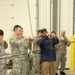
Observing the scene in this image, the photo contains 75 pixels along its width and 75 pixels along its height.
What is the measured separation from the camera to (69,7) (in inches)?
290

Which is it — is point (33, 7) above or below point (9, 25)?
above

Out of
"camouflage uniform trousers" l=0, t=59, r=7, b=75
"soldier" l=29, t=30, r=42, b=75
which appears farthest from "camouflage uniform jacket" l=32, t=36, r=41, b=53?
"camouflage uniform trousers" l=0, t=59, r=7, b=75

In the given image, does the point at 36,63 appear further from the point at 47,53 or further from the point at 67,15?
the point at 67,15

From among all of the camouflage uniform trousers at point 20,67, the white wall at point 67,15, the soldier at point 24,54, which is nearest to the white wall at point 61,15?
the white wall at point 67,15

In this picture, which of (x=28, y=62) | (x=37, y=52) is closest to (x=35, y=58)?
(x=37, y=52)

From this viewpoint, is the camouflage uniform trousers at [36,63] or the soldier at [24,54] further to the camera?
the camouflage uniform trousers at [36,63]

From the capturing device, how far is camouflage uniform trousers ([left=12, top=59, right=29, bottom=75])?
15.5 feet

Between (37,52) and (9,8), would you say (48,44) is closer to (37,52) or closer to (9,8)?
(37,52)

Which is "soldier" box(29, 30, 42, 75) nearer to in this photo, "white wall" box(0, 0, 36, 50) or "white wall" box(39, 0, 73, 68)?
"white wall" box(0, 0, 36, 50)

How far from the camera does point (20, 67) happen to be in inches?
187

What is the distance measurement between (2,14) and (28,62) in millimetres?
2780

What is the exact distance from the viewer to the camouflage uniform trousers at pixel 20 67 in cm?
473

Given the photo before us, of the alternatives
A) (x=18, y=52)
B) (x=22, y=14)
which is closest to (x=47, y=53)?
Answer: (x=18, y=52)

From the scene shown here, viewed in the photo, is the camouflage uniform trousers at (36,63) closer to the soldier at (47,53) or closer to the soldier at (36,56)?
the soldier at (36,56)
